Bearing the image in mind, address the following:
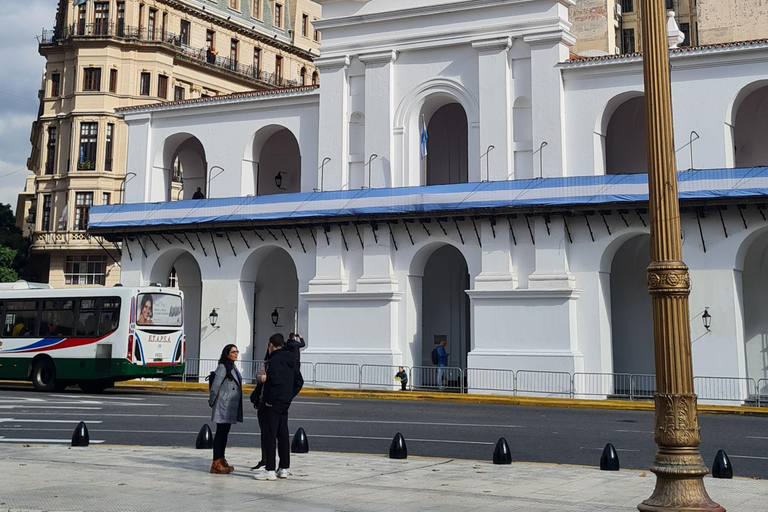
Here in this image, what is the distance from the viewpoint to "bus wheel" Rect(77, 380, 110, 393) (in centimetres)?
2989

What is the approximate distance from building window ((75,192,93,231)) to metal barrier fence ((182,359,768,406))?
23.7 metres

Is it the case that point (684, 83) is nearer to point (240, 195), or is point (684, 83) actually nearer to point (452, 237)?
point (452, 237)

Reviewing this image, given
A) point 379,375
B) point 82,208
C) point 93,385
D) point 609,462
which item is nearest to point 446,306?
point 379,375

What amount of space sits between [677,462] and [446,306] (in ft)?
95.2

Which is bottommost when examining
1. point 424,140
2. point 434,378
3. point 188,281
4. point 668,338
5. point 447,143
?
point 434,378

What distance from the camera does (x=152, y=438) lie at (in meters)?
17.6

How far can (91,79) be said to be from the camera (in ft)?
183

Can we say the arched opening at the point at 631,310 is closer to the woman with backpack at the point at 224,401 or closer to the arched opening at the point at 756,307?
the arched opening at the point at 756,307

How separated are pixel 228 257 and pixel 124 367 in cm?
967

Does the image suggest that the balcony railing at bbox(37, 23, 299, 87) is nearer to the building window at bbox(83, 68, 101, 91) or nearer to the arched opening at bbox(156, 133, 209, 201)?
the building window at bbox(83, 68, 101, 91)

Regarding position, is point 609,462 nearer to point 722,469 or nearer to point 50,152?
point 722,469

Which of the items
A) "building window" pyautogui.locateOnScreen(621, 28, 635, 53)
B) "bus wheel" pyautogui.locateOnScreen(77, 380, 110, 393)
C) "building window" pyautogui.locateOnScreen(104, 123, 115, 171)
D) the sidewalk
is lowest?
the sidewalk

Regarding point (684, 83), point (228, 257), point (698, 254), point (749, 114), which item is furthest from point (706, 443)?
point (228, 257)

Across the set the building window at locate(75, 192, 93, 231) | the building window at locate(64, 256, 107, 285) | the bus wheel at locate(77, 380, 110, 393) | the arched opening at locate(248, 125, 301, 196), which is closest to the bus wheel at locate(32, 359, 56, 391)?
the bus wheel at locate(77, 380, 110, 393)
